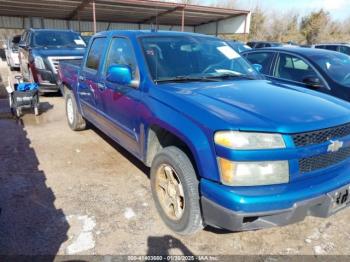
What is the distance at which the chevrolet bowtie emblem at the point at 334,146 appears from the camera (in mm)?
2549

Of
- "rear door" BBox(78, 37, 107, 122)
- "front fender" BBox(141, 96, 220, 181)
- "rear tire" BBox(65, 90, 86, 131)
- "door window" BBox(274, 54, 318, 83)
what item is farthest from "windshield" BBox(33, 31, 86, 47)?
"front fender" BBox(141, 96, 220, 181)

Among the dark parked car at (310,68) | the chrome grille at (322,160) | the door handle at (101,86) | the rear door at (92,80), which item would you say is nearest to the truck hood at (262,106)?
the chrome grille at (322,160)

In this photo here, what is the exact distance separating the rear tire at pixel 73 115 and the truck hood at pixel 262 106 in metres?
3.19

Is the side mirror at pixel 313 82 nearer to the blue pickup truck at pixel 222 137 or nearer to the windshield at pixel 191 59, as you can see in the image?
the windshield at pixel 191 59

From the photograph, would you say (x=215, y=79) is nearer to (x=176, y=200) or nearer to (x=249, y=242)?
(x=176, y=200)

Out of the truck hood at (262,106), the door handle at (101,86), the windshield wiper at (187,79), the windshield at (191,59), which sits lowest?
the door handle at (101,86)

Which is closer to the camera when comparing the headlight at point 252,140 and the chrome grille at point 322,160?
the headlight at point 252,140

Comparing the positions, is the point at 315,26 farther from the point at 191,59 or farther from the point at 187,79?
the point at 187,79

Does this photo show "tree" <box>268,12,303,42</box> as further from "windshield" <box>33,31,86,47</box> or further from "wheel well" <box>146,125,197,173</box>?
"wheel well" <box>146,125,197,173</box>

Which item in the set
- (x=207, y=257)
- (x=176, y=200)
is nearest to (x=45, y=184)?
(x=176, y=200)

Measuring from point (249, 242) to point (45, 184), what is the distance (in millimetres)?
2520

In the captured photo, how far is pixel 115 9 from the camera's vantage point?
2275 centimetres

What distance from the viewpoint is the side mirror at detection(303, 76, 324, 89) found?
5250mm

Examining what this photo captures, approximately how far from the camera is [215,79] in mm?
3535
